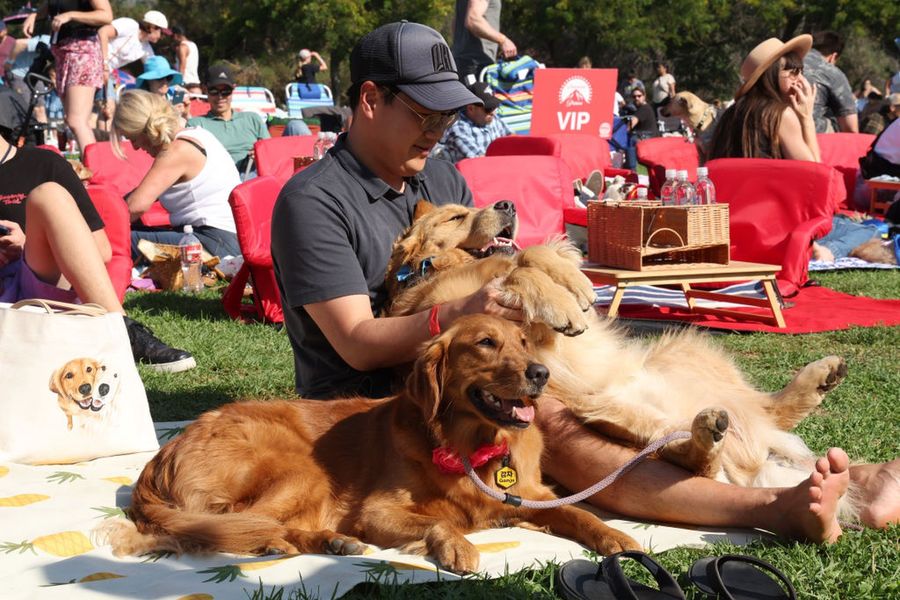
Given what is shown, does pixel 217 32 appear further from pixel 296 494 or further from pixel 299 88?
pixel 296 494

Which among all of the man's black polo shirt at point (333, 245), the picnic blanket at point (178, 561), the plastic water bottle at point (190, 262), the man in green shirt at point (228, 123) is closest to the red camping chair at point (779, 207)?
the man's black polo shirt at point (333, 245)

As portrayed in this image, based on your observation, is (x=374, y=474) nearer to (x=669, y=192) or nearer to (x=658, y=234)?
(x=658, y=234)

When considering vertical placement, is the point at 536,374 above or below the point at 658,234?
above

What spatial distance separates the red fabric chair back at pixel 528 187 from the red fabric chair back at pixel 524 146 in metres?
1.47

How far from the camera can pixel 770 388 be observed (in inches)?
204

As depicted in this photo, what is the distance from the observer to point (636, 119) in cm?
1980

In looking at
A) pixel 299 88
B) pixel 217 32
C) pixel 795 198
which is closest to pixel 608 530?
pixel 795 198

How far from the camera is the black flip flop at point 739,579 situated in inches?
99.0

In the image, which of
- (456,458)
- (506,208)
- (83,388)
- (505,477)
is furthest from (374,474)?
(83,388)

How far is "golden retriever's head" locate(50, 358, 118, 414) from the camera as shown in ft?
12.8

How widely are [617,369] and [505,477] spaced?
686 mm

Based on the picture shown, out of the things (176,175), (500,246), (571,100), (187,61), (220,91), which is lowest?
(176,175)

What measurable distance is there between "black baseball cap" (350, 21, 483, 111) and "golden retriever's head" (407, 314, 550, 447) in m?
0.88

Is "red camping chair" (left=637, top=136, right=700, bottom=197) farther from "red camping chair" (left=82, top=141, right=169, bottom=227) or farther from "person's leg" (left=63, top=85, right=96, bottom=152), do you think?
"person's leg" (left=63, top=85, right=96, bottom=152)
